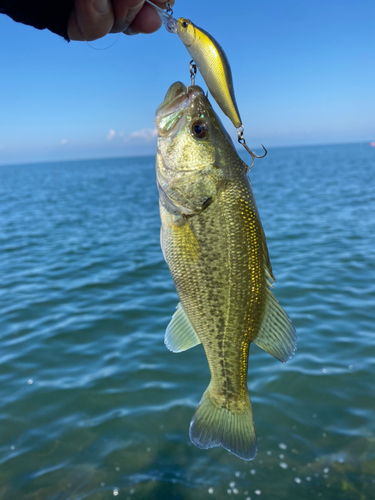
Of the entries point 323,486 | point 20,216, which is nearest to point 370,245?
point 323,486

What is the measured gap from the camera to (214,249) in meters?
2.34

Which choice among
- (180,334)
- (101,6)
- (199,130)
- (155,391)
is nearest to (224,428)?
(180,334)

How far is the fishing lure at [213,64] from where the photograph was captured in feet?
6.69

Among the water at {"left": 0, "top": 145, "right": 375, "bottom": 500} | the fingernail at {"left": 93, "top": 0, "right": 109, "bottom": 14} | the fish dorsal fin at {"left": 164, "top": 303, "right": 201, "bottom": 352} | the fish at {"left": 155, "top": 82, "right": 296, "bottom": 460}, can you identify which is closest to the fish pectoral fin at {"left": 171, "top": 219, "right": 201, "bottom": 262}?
the fish at {"left": 155, "top": 82, "right": 296, "bottom": 460}

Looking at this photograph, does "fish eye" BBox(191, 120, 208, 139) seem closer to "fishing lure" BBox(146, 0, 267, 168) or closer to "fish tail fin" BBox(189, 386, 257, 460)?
"fishing lure" BBox(146, 0, 267, 168)

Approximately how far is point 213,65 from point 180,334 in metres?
1.63

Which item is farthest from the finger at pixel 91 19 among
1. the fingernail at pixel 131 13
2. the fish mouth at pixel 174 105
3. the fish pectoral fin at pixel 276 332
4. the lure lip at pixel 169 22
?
the fish pectoral fin at pixel 276 332

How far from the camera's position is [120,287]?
409 inches

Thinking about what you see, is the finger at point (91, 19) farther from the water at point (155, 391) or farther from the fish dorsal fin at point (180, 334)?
the water at point (155, 391)

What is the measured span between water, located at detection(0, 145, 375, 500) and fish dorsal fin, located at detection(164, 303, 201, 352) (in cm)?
263

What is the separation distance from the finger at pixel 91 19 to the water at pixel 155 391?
4.48 m

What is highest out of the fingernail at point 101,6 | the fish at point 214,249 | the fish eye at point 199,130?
the fingernail at point 101,6

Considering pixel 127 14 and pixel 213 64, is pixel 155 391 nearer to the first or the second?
pixel 127 14

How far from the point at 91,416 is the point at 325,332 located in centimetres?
437
